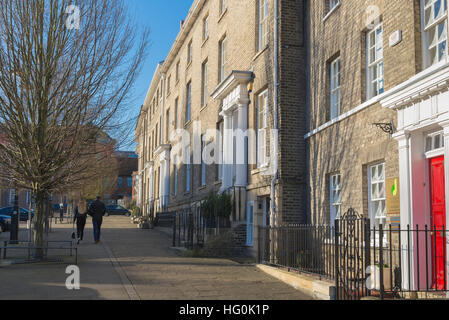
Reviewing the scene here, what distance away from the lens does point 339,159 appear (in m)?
11.4

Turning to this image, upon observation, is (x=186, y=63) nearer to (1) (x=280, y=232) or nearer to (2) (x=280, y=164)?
(2) (x=280, y=164)

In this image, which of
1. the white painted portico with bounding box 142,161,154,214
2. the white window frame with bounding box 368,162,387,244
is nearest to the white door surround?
the white window frame with bounding box 368,162,387,244

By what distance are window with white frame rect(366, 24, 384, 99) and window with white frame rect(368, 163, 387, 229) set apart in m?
1.58

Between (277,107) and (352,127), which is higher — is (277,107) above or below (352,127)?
above

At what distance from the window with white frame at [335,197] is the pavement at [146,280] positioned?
224 cm

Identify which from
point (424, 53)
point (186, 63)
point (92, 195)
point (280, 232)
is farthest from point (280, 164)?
point (92, 195)

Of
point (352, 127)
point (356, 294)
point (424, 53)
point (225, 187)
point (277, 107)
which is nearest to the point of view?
point (356, 294)

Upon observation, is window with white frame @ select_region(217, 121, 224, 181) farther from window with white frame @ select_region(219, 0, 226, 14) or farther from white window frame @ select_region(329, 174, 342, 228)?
white window frame @ select_region(329, 174, 342, 228)

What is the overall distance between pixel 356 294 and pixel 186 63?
65.4ft

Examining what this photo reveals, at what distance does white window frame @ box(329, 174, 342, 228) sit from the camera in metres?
11.8

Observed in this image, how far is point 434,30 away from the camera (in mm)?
8602

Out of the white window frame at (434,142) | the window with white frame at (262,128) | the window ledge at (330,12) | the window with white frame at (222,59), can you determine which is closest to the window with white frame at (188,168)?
the window with white frame at (222,59)

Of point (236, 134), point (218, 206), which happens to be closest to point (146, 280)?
point (218, 206)

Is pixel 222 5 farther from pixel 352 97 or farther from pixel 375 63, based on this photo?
pixel 375 63
